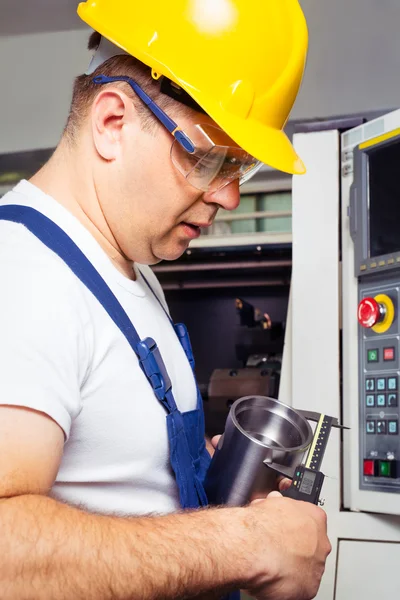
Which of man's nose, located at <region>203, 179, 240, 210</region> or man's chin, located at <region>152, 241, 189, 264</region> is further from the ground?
man's nose, located at <region>203, 179, 240, 210</region>

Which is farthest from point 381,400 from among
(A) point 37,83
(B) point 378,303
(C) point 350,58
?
(A) point 37,83

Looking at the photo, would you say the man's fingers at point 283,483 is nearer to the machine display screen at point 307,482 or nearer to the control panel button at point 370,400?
the machine display screen at point 307,482

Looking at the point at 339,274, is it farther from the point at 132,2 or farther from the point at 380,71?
the point at 380,71

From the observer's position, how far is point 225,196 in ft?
3.84

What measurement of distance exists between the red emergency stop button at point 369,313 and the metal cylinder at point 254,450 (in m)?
0.42

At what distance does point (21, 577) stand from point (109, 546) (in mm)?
103

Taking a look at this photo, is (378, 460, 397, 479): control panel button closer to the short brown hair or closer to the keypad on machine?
the keypad on machine

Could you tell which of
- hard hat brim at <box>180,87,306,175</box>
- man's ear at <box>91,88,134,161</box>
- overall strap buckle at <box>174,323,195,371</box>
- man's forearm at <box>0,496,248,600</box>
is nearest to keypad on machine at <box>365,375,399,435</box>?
overall strap buckle at <box>174,323,195,371</box>

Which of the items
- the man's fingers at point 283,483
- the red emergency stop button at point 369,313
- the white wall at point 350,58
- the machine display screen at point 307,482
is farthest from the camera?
the white wall at point 350,58

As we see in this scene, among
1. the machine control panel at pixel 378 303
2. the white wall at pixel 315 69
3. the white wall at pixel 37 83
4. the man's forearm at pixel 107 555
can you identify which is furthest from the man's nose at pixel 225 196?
the white wall at pixel 37 83

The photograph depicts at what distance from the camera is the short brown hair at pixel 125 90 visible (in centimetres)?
109

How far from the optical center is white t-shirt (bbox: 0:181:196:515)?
79 centimetres

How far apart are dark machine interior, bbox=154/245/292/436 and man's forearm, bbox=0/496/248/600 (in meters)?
1.33

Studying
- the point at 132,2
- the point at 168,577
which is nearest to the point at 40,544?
the point at 168,577
